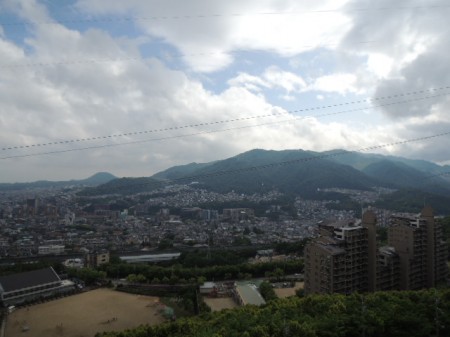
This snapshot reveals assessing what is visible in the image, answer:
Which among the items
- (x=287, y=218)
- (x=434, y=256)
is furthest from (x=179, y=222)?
(x=434, y=256)

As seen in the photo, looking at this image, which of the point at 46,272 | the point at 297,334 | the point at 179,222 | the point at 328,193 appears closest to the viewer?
the point at 297,334

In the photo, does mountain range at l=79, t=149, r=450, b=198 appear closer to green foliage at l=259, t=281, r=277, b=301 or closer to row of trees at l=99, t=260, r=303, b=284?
row of trees at l=99, t=260, r=303, b=284

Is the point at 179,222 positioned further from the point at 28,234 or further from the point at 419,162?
the point at 419,162

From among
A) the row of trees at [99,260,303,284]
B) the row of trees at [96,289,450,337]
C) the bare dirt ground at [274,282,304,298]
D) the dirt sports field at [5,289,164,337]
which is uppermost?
the row of trees at [96,289,450,337]

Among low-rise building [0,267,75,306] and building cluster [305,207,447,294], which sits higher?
building cluster [305,207,447,294]

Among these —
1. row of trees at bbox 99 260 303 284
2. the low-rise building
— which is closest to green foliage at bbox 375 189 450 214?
row of trees at bbox 99 260 303 284

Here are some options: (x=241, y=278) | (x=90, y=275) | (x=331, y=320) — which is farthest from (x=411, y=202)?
(x=331, y=320)

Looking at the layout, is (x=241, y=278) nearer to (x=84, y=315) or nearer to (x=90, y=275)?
(x=90, y=275)
